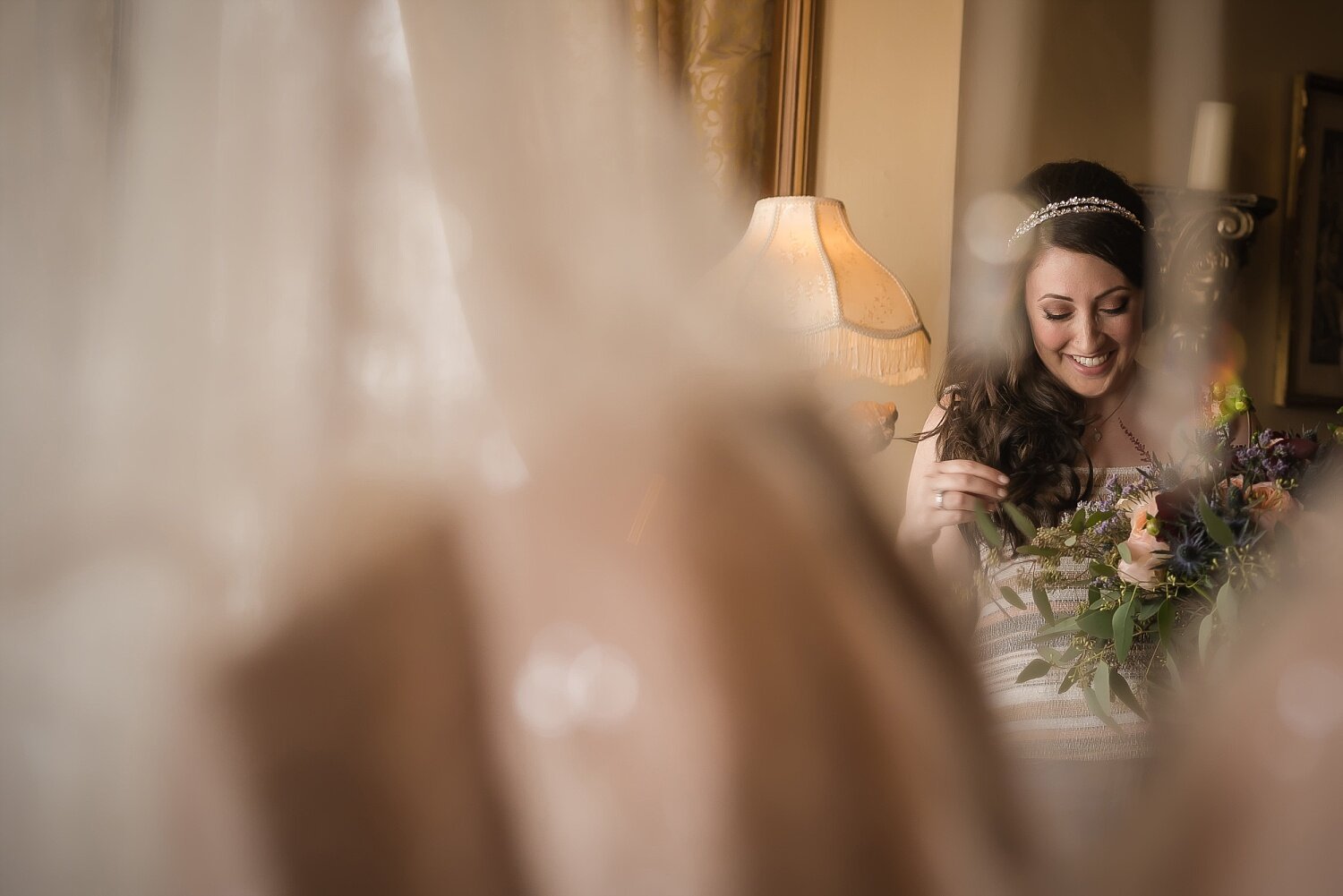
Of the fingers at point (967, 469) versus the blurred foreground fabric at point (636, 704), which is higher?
the blurred foreground fabric at point (636, 704)

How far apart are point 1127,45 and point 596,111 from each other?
4.89 feet

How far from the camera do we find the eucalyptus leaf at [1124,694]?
1.00ft

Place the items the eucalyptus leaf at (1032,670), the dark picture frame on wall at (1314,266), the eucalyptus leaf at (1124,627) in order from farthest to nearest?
the dark picture frame on wall at (1314,266) → the eucalyptus leaf at (1124,627) → the eucalyptus leaf at (1032,670)

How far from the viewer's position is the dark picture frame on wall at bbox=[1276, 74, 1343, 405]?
58.9 inches

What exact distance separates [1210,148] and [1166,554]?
1.25 metres

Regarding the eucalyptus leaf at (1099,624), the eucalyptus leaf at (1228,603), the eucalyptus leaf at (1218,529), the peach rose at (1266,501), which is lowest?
the eucalyptus leaf at (1099,624)

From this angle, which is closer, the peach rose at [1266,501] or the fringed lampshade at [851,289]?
the peach rose at [1266,501]

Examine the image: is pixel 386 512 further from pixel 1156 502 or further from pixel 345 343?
pixel 1156 502

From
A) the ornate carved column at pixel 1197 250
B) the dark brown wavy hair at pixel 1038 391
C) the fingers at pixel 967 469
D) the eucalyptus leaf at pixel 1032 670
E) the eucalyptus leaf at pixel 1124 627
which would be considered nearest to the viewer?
the eucalyptus leaf at pixel 1032 670

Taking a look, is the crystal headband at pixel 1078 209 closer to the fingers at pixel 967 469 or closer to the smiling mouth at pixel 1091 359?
the smiling mouth at pixel 1091 359

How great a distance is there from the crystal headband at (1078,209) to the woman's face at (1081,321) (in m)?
0.04

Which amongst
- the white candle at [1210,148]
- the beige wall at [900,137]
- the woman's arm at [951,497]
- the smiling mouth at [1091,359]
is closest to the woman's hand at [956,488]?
the woman's arm at [951,497]

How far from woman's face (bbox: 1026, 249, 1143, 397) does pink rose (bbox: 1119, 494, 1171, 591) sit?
2.19 ft

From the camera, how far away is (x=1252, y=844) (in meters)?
0.11
